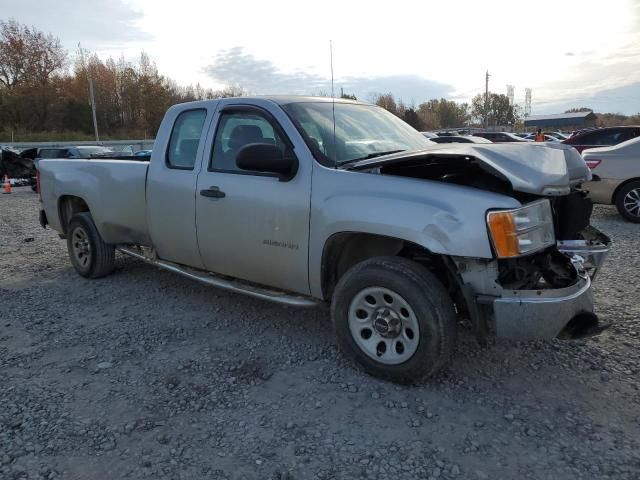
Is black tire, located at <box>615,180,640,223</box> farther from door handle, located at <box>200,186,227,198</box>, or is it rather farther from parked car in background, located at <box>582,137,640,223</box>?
door handle, located at <box>200,186,227,198</box>

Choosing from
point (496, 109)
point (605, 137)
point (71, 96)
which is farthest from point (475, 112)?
point (605, 137)

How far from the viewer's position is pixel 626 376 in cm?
343

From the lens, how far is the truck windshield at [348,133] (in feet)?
12.6

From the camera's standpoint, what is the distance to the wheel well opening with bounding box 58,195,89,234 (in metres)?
6.18

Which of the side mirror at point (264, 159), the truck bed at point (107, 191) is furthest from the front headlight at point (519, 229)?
the truck bed at point (107, 191)

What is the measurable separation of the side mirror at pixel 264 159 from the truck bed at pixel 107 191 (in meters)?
1.78

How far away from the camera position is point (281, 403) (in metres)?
3.24

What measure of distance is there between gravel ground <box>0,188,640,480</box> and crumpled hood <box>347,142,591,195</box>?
1248mm

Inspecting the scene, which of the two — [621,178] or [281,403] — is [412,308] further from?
[621,178]

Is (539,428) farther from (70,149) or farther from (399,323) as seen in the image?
(70,149)

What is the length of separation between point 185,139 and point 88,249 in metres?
2.21

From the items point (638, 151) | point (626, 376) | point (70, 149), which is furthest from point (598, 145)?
point (70, 149)

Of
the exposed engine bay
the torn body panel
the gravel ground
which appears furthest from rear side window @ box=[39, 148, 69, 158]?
the torn body panel

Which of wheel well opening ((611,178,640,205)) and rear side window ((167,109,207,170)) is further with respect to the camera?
wheel well opening ((611,178,640,205))
